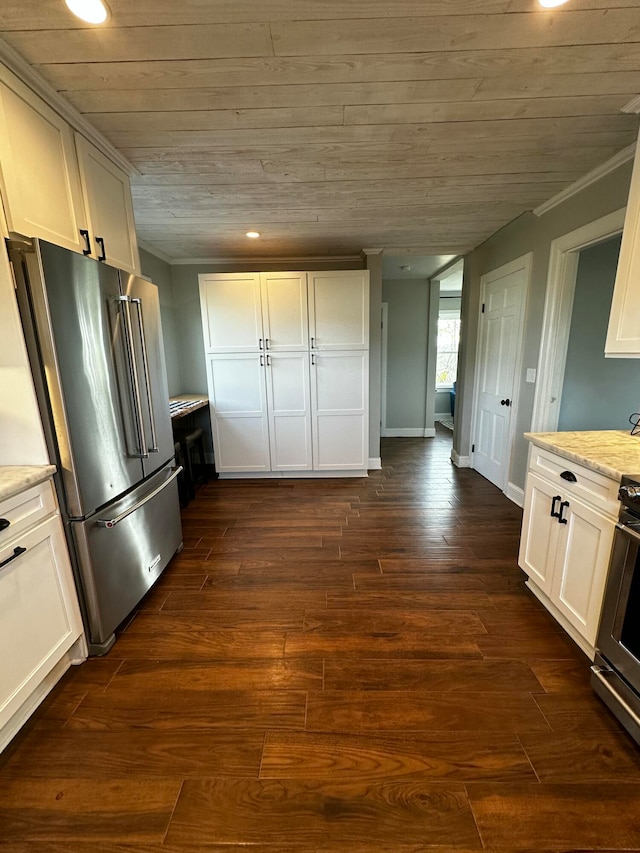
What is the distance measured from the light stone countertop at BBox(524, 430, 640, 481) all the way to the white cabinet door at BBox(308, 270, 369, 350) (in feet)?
6.98

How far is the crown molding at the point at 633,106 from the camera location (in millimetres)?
1577

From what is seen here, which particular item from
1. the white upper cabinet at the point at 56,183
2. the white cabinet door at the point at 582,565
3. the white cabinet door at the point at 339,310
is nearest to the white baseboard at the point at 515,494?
the white cabinet door at the point at 582,565

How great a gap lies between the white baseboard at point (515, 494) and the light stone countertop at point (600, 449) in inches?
51.0

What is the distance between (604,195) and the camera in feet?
7.22

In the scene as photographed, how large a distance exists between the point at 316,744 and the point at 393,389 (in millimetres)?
5089

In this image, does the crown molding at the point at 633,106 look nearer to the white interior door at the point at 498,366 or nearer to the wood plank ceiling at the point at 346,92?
the wood plank ceiling at the point at 346,92

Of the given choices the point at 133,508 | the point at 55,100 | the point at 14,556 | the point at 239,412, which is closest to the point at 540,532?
the point at 133,508

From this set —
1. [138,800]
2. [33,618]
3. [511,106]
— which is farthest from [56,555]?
[511,106]

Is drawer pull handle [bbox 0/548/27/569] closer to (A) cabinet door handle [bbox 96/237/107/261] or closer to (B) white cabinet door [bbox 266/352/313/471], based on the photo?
(A) cabinet door handle [bbox 96/237/107/261]

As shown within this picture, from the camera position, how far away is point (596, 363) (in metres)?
3.16

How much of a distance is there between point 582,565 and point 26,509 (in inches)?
92.8

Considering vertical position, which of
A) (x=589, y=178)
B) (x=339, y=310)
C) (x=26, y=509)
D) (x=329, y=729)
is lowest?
(x=329, y=729)

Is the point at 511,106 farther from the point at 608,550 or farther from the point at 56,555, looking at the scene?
the point at 56,555

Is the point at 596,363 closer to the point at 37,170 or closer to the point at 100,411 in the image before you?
the point at 100,411
